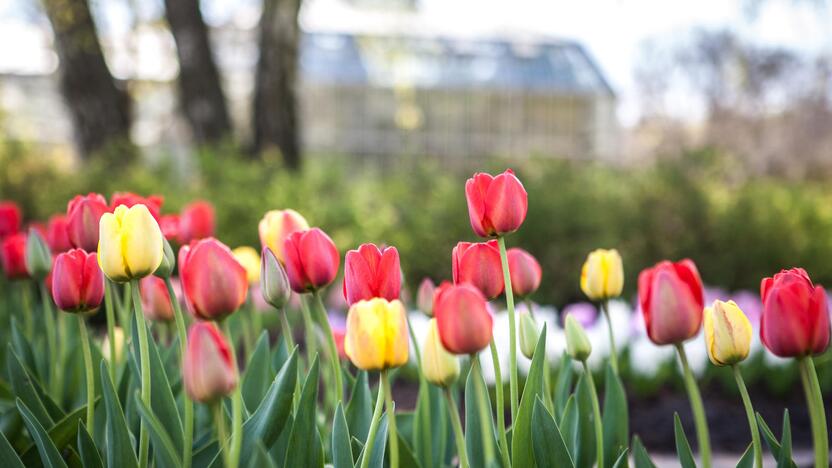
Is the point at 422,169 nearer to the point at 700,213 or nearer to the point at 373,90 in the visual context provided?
the point at 700,213

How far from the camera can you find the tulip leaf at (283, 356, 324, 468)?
118cm

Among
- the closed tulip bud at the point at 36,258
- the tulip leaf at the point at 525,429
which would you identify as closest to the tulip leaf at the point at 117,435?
the tulip leaf at the point at 525,429

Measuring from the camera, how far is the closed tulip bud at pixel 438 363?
1.25 metres

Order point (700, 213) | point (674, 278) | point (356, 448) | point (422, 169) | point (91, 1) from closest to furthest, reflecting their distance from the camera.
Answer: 1. point (674, 278)
2. point (356, 448)
3. point (700, 213)
4. point (422, 169)
5. point (91, 1)

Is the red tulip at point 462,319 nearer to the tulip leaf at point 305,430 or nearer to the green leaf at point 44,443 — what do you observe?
the tulip leaf at point 305,430

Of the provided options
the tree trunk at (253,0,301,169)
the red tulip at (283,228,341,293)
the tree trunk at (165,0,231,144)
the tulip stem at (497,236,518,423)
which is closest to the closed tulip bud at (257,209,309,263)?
the red tulip at (283,228,341,293)

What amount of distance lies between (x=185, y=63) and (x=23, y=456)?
6.81 meters

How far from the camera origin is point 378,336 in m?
1.09

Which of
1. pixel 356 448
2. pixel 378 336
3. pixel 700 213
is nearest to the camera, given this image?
pixel 378 336

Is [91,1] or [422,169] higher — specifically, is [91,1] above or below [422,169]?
above

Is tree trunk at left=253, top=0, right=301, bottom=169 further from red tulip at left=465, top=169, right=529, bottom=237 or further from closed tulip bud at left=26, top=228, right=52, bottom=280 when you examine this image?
red tulip at left=465, top=169, right=529, bottom=237

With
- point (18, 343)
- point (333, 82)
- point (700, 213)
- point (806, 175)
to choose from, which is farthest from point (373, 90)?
point (18, 343)

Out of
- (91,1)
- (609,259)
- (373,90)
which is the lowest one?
(373,90)

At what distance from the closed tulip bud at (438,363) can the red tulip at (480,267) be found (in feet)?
0.31
